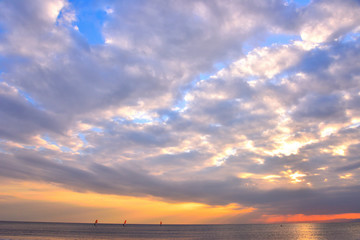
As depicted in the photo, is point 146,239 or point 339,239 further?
point 146,239

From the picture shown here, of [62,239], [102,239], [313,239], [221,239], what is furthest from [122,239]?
[313,239]

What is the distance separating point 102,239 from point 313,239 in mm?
93001

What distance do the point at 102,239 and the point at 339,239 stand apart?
10151 cm

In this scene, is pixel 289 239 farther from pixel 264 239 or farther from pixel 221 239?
pixel 221 239

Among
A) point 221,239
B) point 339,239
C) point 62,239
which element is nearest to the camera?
point 62,239

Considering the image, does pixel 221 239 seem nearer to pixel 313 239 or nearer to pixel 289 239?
pixel 289 239

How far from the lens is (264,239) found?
113250mm

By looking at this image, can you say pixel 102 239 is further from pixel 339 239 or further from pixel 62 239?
pixel 339 239

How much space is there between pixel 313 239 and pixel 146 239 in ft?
248

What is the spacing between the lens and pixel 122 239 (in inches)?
4252

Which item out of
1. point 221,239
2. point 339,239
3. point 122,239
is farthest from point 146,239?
point 339,239

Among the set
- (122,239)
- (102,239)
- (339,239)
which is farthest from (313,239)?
(102,239)

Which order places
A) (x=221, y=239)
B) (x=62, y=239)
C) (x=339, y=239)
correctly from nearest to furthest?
(x=62, y=239) → (x=339, y=239) → (x=221, y=239)

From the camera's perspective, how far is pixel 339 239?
339 feet
